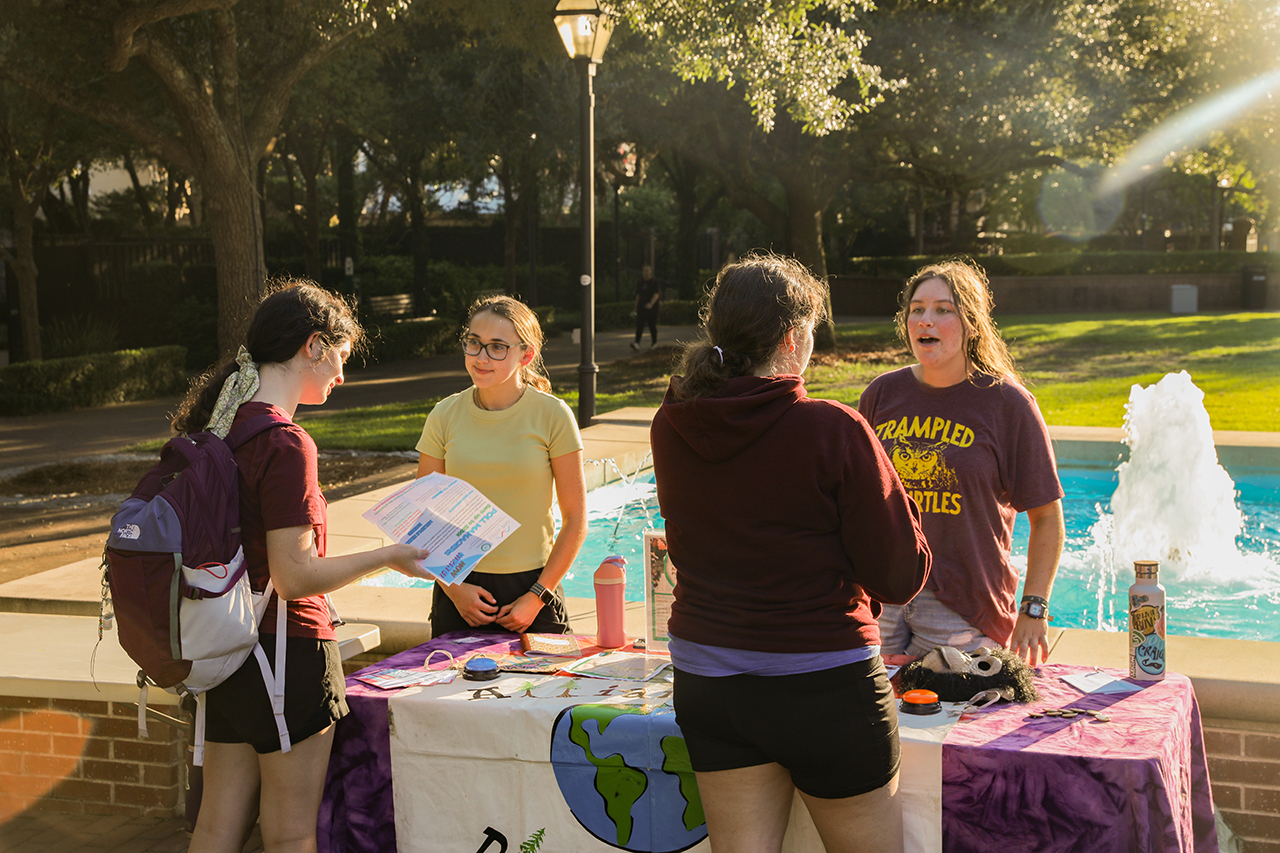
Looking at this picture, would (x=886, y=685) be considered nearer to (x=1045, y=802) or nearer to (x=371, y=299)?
(x=1045, y=802)

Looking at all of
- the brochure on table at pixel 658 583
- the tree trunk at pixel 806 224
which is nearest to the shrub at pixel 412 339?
the tree trunk at pixel 806 224

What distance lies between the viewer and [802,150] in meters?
21.4

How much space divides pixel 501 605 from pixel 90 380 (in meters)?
15.1

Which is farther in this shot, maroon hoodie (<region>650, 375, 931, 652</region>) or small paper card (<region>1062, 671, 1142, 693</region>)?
small paper card (<region>1062, 671, 1142, 693</region>)

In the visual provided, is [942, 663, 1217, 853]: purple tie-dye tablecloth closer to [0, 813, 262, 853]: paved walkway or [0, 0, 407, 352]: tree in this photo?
[0, 813, 262, 853]: paved walkway

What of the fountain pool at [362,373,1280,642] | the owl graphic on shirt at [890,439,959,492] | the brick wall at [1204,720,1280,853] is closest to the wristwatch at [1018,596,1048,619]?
the owl graphic on shirt at [890,439,959,492]

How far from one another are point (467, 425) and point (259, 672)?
4.15 ft

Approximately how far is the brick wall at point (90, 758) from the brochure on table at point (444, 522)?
5.79 feet

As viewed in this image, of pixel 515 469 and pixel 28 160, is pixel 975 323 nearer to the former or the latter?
pixel 515 469

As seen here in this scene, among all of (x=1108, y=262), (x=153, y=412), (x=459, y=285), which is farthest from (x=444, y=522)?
(x=1108, y=262)

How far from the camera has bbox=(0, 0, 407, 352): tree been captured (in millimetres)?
12836

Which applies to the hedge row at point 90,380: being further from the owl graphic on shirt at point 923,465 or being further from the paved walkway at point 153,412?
the owl graphic on shirt at point 923,465

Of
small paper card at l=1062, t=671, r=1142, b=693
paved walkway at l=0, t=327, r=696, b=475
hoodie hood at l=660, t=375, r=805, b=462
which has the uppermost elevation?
hoodie hood at l=660, t=375, r=805, b=462

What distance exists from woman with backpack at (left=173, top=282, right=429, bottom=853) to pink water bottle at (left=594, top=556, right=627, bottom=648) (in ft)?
2.50
